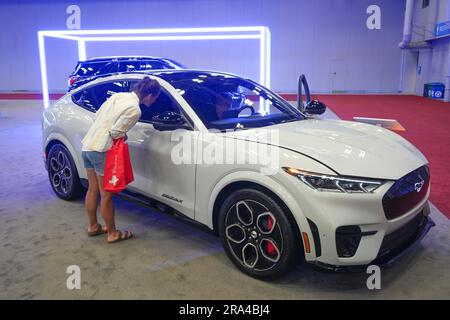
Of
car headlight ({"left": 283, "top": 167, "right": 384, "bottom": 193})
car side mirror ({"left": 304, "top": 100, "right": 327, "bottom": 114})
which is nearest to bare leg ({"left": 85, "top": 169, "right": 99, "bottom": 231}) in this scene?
car headlight ({"left": 283, "top": 167, "right": 384, "bottom": 193})

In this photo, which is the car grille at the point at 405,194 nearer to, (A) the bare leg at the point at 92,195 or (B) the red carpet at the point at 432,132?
(B) the red carpet at the point at 432,132

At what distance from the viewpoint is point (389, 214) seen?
2.42 metres

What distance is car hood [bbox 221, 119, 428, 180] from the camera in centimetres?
248

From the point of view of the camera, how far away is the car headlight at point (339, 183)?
2354 mm

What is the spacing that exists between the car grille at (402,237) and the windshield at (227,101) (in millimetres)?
1350

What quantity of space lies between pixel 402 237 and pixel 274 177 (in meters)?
0.99

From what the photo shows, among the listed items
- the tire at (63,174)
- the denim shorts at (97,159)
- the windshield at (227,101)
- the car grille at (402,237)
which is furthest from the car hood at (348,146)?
the tire at (63,174)

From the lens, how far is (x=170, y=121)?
3080mm

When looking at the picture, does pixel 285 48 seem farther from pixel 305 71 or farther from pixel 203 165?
pixel 203 165

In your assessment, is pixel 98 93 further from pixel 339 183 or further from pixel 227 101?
pixel 339 183

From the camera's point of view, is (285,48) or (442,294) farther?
(285,48)
